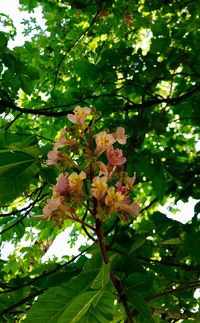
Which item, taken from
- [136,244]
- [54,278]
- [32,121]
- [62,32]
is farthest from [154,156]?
[62,32]

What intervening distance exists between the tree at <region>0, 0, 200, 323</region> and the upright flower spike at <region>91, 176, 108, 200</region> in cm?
8

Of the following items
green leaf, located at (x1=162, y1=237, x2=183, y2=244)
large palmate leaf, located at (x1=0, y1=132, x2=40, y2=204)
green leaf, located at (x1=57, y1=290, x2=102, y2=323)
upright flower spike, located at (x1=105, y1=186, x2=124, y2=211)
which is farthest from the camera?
green leaf, located at (x1=162, y1=237, x2=183, y2=244)

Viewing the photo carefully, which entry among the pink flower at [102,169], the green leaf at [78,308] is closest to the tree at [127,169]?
the green leaf at [78,308]

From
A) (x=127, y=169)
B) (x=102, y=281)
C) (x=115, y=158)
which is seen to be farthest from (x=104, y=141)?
(x=127, y=169)

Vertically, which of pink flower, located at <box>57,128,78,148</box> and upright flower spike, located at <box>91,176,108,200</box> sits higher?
pink flower, located at <box>57,128,78,148</box>

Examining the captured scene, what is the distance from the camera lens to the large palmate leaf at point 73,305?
75 centimetres

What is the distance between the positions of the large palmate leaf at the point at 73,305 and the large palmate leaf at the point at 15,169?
0.32 m

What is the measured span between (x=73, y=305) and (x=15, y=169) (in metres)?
0.47

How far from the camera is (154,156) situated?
2246 mm

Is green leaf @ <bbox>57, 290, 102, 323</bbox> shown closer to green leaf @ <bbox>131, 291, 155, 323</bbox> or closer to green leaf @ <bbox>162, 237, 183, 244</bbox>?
green leaf @ <bbox>131, 291, 155, 323</bbox>

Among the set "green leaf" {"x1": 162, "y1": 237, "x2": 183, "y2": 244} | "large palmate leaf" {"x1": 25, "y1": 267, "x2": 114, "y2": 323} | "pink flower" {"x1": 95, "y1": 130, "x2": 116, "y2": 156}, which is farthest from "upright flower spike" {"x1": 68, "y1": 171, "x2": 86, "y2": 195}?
"green leaf" {"x1": 162, "y1": 237, "x2": 183, "y2": 244}

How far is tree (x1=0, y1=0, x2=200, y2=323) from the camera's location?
1014mm

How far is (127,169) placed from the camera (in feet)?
7.32

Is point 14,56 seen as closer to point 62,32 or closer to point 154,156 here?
point 154,156
